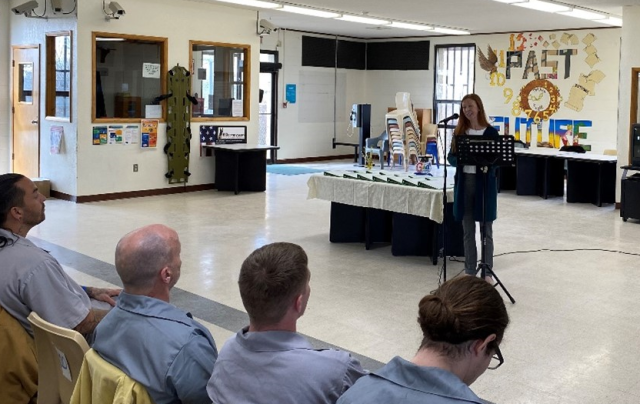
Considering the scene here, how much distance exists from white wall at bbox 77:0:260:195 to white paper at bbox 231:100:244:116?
6.3 inches

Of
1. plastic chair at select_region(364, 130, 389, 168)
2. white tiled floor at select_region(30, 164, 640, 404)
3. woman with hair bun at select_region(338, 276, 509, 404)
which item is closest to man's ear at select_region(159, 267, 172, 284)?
woman with hair bun at select_region(338, 276, 509, 404)

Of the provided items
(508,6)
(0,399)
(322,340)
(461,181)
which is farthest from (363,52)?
(0,399)

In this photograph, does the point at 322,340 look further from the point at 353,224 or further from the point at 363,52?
the point at 363,52

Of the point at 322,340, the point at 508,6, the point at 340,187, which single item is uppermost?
the point at 508,6

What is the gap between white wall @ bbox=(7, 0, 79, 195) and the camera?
33.3 feet

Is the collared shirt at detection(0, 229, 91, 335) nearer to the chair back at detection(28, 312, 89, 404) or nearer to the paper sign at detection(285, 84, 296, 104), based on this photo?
the chair back at detection(28, 312, 89, 404)

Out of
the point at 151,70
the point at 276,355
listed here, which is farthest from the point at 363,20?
the point at 276,355

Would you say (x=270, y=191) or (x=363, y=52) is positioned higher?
(x=363, y=52)

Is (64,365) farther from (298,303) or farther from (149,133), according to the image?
(149,133)

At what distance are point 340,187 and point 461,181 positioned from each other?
1706 mm

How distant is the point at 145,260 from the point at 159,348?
0.33m

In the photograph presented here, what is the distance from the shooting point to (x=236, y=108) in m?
12.1

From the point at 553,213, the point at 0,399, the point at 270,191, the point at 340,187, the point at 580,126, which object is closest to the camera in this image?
the point at 0,399

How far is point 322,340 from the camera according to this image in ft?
15.8
